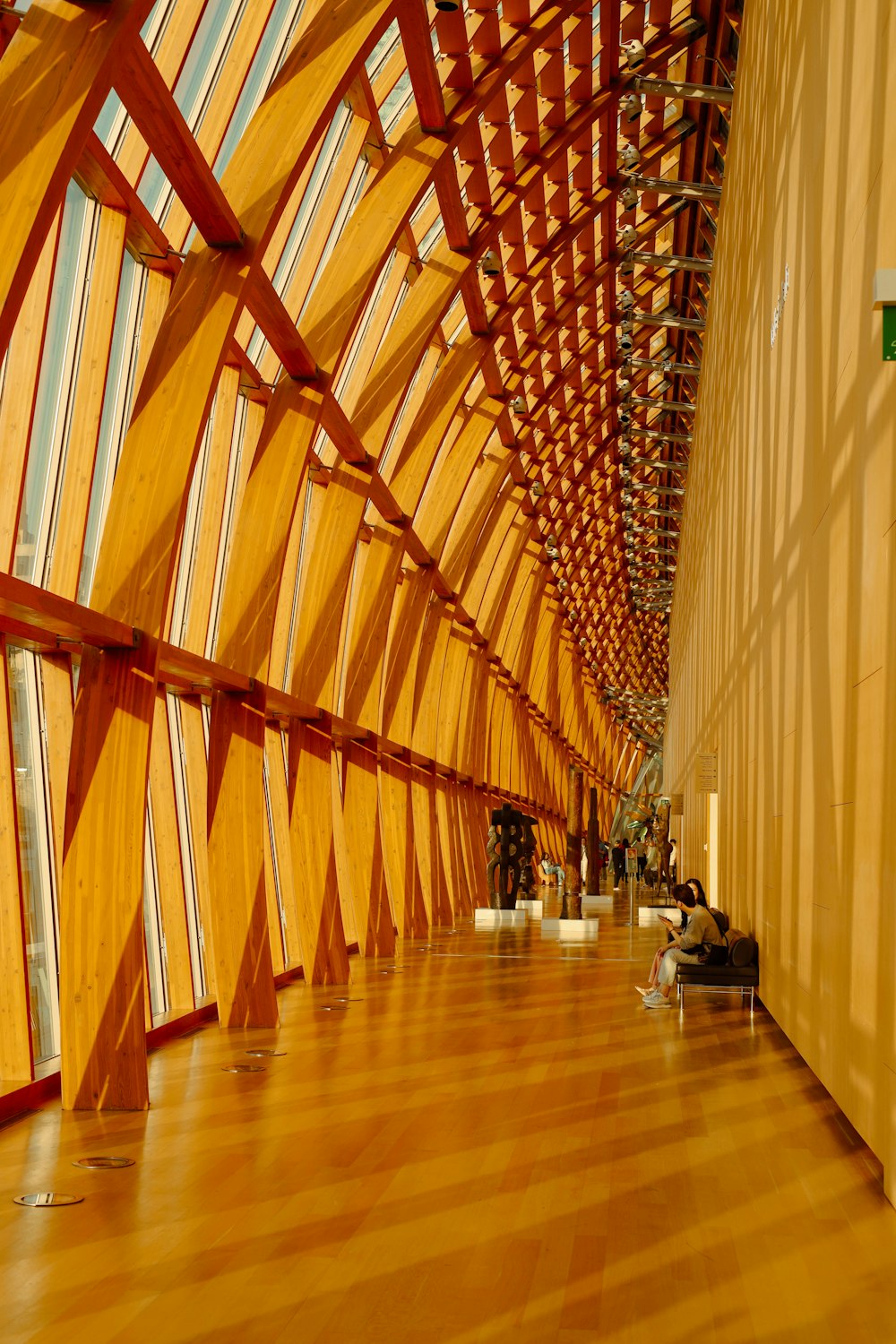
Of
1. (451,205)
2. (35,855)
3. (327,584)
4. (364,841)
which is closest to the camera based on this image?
(35,855)

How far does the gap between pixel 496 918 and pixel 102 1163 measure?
66.5ft

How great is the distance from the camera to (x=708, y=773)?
1898cm

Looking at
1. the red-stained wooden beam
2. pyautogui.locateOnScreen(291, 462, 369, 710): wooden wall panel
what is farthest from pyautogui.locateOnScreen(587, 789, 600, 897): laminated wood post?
A: the red-stained wooden beam

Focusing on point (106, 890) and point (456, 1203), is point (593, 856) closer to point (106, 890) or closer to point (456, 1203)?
point (106, 890)

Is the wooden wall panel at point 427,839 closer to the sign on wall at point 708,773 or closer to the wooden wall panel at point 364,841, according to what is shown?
the wooden wall panel at point 364,841

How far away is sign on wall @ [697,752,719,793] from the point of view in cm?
1867

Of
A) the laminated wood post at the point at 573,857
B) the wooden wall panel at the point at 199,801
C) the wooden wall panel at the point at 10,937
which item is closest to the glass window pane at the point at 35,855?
the wooden wall panel at the point at 10,937

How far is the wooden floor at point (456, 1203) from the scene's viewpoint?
4.68m

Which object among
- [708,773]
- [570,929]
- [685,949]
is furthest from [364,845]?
[685,949]

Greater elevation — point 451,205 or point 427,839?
point 451,205

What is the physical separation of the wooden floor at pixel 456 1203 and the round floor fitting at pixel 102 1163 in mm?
104

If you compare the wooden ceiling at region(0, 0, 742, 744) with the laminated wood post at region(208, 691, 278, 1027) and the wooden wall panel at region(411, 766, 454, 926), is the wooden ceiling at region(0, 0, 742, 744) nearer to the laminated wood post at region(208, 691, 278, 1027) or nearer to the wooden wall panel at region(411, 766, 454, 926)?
the laminated wood post at region(208, 691, 278, 1027)

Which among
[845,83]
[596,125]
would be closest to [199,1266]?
[845,83]

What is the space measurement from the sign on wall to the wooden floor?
306 inches
